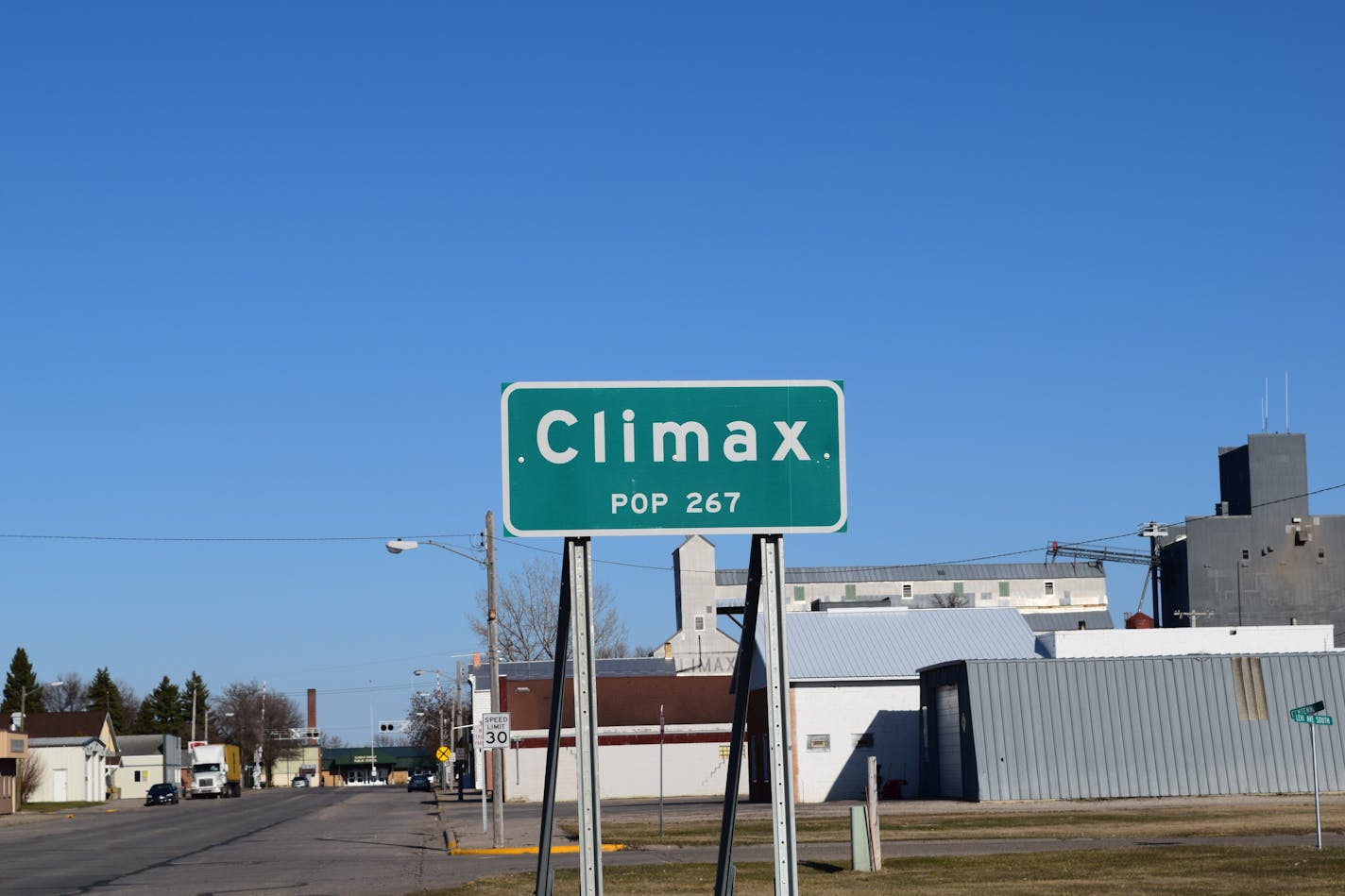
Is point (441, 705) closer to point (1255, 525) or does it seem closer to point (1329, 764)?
point (1255, 525)

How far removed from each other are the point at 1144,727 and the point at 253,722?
141 metres

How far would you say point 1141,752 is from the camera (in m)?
43.9

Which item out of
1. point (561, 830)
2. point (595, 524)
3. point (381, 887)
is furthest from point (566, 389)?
point (561, 830)

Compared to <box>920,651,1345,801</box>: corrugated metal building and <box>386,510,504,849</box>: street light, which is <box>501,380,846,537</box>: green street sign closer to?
<box>386,510,504,849</box>: street light

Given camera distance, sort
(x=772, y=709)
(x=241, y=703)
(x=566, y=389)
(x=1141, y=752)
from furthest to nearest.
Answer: (x=241, y=703)
(x=1141, y=752)
(x=566, y=389)
(x=772, y=709)

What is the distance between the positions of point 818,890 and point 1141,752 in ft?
88.8

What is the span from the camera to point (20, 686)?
14562cm

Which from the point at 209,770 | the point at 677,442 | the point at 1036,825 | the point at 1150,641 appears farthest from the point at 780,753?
the point at 209,770

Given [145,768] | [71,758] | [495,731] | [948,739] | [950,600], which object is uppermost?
[950,600]

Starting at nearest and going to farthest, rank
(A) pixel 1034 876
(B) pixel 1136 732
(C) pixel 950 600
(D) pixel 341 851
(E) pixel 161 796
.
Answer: (A) pixel 1034 876, (D) pixel 341 851, (B) pixel 1136 732, (E) pixel 161 796, (C) pixel 950 600

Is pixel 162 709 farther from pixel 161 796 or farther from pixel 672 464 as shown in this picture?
pixel 672 464

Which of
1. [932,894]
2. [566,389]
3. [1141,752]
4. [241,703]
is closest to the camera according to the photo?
[566,389]

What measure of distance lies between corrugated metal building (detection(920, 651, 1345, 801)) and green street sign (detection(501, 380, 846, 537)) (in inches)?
1413

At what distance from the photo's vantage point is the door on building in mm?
45938
